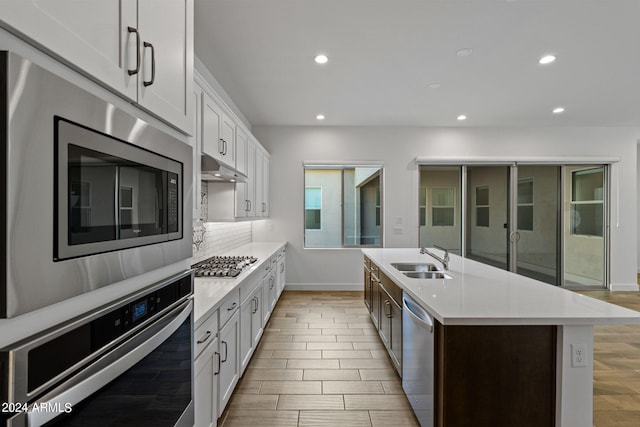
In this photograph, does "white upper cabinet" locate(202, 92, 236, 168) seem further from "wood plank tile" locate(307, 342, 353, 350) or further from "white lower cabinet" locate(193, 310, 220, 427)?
"wood plank tile" locate(307, 342, 353, 350)

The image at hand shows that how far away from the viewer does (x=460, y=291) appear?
2.04 meters

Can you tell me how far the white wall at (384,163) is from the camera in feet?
18.3

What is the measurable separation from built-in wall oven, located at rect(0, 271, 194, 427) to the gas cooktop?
1227 millimetres

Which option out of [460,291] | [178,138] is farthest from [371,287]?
[178,138]

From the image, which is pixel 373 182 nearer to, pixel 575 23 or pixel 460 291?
pixel 575 23

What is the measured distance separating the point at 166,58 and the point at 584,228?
7.14m

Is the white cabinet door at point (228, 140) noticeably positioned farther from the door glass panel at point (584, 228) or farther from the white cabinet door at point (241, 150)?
the door glass panel at point (584, 228)

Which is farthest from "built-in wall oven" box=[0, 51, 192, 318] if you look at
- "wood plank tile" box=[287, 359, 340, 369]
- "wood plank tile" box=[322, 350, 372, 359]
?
"wood plank tile" box=[322, 350, 372, 359]

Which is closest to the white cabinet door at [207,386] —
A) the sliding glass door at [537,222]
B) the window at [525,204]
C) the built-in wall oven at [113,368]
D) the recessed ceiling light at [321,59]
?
the built-in wall oven at [113,368]

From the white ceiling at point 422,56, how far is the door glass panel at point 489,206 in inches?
44.1

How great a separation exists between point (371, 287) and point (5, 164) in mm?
3600

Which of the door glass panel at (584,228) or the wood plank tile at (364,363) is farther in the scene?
the door glass panel at (584,228)

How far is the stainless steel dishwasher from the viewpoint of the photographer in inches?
68.6

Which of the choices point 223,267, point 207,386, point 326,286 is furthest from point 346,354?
point 326,286
